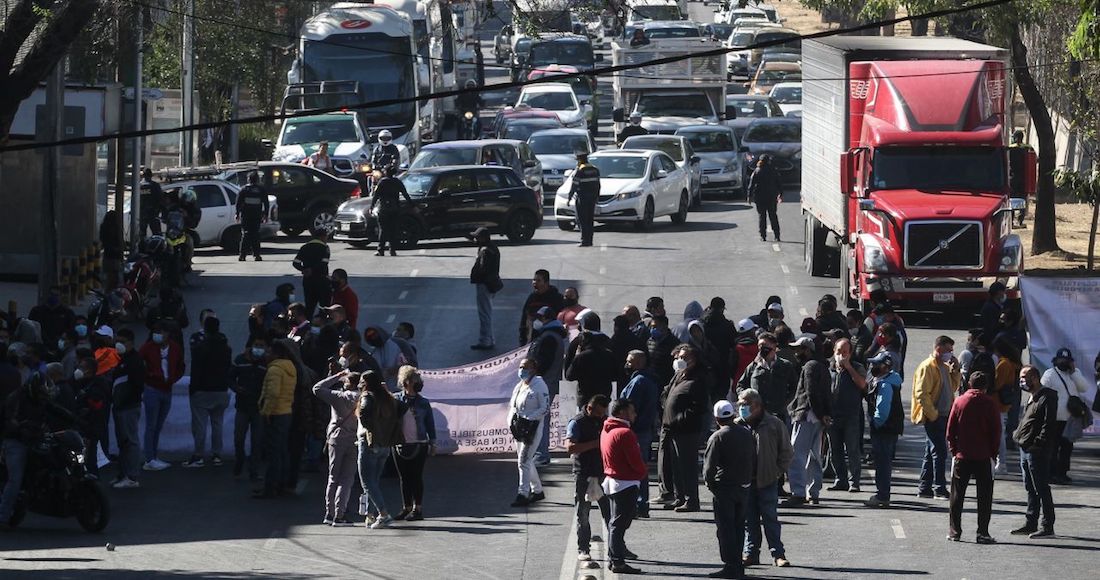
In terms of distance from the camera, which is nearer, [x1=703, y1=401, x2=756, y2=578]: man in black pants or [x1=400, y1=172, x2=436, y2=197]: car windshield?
[x1=703, y1=401, x2=756, y2=578]: man in black pants

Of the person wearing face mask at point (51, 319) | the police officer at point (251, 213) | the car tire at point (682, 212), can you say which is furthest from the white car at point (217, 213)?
Answer: the person wearing face mask at point (51, 319)

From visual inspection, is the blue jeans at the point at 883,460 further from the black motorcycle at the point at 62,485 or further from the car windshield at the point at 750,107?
the car windshield at the point at 750,107

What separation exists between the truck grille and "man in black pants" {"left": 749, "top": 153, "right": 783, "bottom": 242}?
25.6 ft

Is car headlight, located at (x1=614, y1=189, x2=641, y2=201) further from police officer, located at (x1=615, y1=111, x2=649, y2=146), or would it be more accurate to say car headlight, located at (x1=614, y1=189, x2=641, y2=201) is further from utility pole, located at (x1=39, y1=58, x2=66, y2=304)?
utility pole, located at (x1=39, y1=58, x2=66, y2=304)

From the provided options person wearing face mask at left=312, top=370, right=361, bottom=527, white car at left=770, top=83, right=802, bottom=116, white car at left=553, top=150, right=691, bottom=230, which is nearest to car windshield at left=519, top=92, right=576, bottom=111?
white car at left=770, top=83, right=802, bottom=116

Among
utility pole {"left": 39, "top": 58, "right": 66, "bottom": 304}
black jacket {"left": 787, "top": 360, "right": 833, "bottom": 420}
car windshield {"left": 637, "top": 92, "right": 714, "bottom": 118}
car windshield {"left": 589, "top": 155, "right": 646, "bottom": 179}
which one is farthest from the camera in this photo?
car windshield {"left": 637, "top": 92, "right": 714, "bottom": 118}

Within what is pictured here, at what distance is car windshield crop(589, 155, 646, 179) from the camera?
36.2 meters

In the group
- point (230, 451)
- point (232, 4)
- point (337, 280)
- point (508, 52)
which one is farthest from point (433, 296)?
point (508, 52)

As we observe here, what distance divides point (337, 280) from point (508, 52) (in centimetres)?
5271

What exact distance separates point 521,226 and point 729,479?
20155 millimetres

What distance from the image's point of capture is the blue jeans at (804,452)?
661 inches

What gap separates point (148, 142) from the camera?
41.4 meters

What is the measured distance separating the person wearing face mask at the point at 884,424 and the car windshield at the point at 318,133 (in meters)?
26.4

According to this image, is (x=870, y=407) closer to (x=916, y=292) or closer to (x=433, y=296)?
(x=916, y=292)
